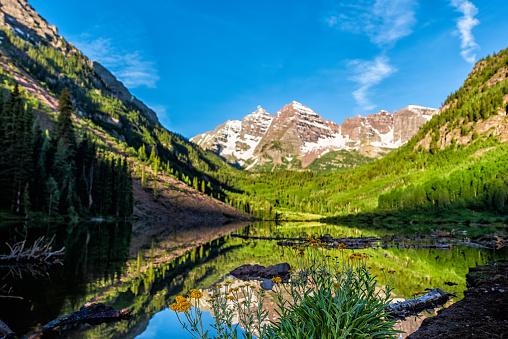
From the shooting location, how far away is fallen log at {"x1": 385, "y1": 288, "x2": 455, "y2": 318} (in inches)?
465

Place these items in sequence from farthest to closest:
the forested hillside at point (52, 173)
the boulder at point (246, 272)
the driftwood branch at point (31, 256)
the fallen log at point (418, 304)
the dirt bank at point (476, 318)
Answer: the forested hillside at point (52, 173), the boulder at point (246, 272), the driftwood branch at point (31, 256), the fallen log at point (418, 304), the dirt bank at point (476, 318)

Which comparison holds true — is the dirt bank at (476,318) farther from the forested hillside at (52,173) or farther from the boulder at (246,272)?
the forested hillside at (52,173)

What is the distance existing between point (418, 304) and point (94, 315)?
592 inches

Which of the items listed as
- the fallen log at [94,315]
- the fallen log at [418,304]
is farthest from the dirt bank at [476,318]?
the fallen log at [94,315]

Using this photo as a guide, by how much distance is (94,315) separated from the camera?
37.6 feet

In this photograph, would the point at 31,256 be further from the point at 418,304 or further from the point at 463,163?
the point at 463,163

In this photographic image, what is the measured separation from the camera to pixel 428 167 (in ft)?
557

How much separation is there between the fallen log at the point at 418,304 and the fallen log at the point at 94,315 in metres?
12.1

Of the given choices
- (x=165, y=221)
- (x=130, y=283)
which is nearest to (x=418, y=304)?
(x=130, y=283)

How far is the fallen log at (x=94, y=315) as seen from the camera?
1090 cm

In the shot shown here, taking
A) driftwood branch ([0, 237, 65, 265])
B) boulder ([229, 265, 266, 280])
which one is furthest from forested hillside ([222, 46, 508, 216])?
driftwood branch ([0, 237, 65, 265])

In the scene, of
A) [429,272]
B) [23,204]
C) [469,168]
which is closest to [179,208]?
[23,204]

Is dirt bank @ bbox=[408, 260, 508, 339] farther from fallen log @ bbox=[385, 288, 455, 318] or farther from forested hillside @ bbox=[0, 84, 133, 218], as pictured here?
forested hillside @ bbox=[0, 84, 133, 218]

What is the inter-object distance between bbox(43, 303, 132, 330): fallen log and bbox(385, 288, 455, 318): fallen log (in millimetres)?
12117
